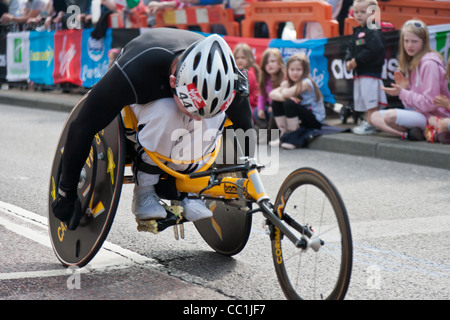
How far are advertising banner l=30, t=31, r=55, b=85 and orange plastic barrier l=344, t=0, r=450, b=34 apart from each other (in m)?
7.33

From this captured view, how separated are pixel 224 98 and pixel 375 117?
568 centimetres

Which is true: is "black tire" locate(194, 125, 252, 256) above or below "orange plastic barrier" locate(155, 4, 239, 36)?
below

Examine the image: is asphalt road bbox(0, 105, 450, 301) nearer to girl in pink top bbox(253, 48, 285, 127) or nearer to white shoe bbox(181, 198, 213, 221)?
white shoe bbox(181, 198, 213, 221)

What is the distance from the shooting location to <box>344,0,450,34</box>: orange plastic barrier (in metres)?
9.51

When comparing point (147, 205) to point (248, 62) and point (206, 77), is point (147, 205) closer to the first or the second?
point (206, 77)

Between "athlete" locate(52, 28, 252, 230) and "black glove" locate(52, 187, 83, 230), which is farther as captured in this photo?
"black glove" locate(52, 187, 83, 230)

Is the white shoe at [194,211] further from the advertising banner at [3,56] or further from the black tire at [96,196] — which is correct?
the advertising banner at [3,56]

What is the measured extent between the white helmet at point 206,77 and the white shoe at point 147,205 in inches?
24.9

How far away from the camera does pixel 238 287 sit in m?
4.12

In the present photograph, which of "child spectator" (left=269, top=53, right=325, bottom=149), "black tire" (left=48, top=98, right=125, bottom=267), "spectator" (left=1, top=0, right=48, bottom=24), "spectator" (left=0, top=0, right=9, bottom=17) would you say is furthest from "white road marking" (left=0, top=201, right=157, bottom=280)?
"spectator" (left=0, top=0, right=9, bottom=17)

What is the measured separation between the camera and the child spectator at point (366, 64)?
9.36 meters

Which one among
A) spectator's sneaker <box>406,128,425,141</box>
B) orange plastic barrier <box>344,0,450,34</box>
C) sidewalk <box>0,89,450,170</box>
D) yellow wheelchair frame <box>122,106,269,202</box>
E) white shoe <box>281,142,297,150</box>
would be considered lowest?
white shoe <box>281,142,297,150</box>
